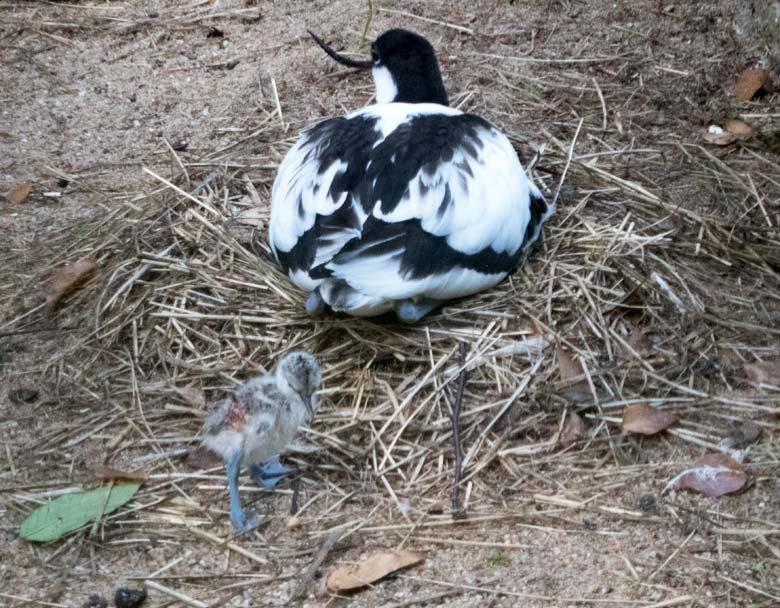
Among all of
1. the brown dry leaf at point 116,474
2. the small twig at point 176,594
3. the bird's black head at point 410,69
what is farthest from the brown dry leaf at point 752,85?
the small twig at point 176,594

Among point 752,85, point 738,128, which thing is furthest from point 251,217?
point 752,85

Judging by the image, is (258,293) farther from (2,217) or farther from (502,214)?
(2,217)

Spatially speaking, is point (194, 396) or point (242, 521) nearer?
point (242, 521)

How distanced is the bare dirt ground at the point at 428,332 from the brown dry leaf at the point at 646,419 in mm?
39

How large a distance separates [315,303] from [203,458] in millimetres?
650

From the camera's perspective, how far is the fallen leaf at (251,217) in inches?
165

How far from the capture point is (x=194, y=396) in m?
3.43

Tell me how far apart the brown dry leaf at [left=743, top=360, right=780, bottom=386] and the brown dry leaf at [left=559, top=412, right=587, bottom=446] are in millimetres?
606

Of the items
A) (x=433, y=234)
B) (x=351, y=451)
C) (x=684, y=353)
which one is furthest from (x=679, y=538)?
(x=433, y=234)

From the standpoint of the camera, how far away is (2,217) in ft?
14.7

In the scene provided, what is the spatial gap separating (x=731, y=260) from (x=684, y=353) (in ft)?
1.94

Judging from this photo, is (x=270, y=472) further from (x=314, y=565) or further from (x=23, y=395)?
(x=23, y=395)

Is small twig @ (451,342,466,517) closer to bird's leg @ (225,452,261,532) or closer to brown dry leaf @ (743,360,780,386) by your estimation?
bird's leg @ (225,452,261,532)

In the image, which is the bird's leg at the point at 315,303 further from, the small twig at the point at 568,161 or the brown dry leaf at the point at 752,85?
the brown dry leaf at the point at 752,85
